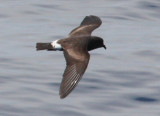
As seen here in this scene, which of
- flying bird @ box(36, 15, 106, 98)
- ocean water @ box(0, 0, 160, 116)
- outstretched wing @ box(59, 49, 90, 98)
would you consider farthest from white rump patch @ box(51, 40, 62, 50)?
ocean water @ box(0, 0, 160, 116)

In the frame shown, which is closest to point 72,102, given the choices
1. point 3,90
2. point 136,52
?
point 3,90

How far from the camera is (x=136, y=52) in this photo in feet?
46.3

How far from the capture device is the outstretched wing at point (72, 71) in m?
9.22

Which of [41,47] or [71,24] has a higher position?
[41,47]

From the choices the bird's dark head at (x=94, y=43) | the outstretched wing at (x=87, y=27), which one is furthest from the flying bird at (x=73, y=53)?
the outstretched wing at (x=87, y=27)

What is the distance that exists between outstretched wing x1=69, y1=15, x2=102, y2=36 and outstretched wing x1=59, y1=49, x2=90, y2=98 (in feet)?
4.31

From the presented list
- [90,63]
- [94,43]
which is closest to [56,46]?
[94,43]

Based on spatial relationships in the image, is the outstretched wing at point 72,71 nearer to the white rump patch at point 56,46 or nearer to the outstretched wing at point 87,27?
the white rump patch at point 56,46

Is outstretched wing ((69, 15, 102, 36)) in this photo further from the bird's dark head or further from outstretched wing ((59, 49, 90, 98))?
outstretched wing ((59, 49, 90, 98))

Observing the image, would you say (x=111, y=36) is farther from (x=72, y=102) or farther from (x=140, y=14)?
(x=72, y=102)

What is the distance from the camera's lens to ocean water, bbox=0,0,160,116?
36.3ft

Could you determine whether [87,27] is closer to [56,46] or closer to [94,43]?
[94,43]

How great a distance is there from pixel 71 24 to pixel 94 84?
4340 millimetres

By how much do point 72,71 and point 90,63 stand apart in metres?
3.56
